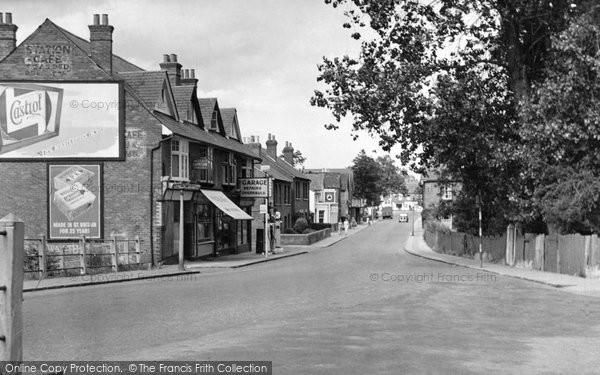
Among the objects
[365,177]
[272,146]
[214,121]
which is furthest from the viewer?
[365,177]

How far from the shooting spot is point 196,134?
31.0 meters

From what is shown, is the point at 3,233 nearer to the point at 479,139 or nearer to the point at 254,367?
the point at 254,367

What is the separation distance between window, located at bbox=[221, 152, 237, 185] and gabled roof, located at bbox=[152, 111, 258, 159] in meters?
0.62

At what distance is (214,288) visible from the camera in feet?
57.4

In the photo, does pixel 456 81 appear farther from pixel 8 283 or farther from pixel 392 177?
pixel 392 177

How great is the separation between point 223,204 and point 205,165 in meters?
2.74

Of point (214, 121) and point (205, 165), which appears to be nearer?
point (205, 165)

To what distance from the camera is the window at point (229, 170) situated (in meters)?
35.9

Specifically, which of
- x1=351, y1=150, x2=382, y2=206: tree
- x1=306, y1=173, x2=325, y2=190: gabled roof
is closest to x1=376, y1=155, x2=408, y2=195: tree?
x1=351, y1=150, x2=382, y2=206: tree

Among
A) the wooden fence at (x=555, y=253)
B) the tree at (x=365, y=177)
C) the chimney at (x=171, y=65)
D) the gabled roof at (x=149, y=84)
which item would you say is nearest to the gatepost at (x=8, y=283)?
the wooden fence at (x=555, y=253)

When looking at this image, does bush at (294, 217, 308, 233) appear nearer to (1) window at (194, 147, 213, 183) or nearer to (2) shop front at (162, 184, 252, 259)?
(2) shop front at (162, 184, 252, 259)

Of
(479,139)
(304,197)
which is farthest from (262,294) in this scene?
(304,197)

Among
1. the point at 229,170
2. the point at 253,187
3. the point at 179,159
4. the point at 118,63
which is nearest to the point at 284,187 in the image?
the point at 253,187

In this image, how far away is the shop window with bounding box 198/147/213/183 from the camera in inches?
1193
